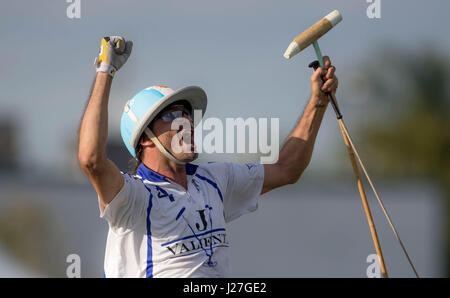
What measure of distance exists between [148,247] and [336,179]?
13.5 m

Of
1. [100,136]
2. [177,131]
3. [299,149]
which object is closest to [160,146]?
[177,131]

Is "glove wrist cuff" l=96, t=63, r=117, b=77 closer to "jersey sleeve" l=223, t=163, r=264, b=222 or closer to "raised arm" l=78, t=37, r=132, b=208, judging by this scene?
"raised arm" l=78, t=37, r=132, b=208

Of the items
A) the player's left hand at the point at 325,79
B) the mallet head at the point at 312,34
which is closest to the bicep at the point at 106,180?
the mallet head at the point at 312,34

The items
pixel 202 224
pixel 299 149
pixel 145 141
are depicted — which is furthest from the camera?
pixel 299 149

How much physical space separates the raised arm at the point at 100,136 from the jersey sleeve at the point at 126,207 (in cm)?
4

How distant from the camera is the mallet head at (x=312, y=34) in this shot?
214 inches

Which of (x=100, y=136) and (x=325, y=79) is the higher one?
(x=325, y=79)

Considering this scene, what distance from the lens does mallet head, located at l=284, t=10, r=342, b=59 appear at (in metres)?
5.43

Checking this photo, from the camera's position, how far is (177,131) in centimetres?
533

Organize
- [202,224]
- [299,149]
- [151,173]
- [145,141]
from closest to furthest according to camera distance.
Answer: [202,224]
[151,173]
[145,141]
[299,149]

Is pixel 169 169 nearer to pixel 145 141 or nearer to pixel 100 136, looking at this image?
pixel 145 141

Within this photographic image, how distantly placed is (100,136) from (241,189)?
51.5 inches

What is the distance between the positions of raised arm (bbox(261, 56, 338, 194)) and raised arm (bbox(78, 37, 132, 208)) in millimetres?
1324

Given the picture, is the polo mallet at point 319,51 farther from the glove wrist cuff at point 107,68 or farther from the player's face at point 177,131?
the glove wrist cuff at point 107,68
